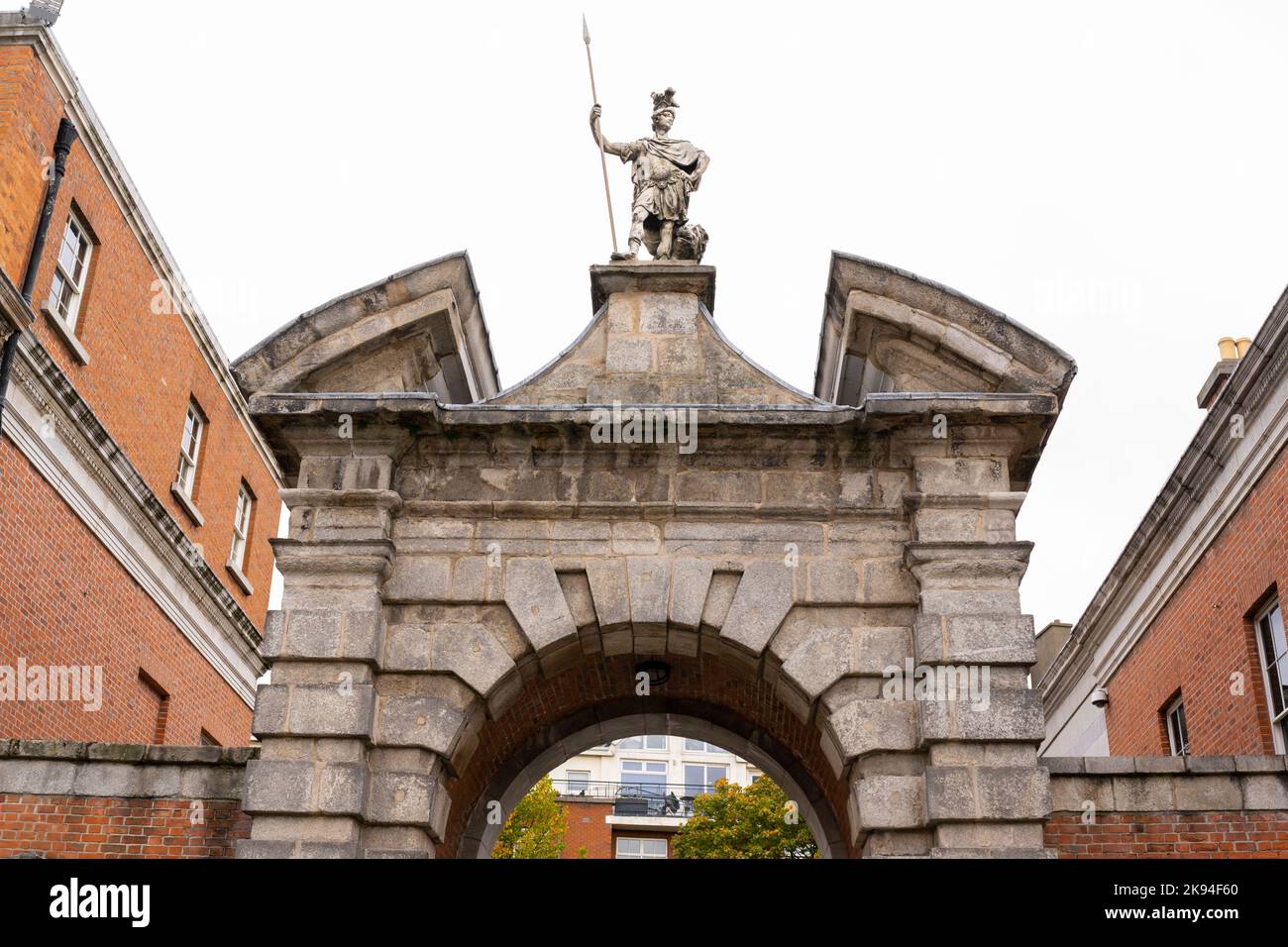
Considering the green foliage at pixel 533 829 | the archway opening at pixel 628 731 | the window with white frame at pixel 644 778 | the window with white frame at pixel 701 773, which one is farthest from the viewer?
the window with white frame at pixel 701 773

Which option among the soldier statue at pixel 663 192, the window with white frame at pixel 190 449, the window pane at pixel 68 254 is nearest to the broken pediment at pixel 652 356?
the soldier statue at pixel 663 192

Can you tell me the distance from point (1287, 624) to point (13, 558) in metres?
12.6

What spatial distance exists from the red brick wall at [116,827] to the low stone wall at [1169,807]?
17.6ft

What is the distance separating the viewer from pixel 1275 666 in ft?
42.2

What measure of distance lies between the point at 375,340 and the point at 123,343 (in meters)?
8.41

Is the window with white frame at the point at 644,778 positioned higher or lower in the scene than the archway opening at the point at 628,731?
higher

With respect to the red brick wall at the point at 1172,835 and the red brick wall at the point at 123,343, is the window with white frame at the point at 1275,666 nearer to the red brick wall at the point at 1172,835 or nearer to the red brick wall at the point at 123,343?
the red brick wall at the point at 1172,835

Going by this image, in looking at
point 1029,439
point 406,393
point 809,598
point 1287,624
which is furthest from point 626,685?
point 1287,624

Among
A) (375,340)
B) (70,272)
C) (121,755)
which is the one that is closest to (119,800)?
(121,755)

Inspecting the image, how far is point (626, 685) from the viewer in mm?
10555

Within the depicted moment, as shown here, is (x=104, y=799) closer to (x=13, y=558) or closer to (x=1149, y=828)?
(x=13, y=558)

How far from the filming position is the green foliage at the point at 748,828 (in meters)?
29.4

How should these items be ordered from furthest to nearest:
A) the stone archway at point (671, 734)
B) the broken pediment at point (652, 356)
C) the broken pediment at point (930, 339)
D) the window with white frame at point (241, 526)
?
the window with white frame at point (241, 526), the stone archway at point (671, 734), the broken pediment at point (652, 356), the broken pediment at point (930, 339)

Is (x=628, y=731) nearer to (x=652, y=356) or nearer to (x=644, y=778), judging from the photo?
(x=652, y=356)
